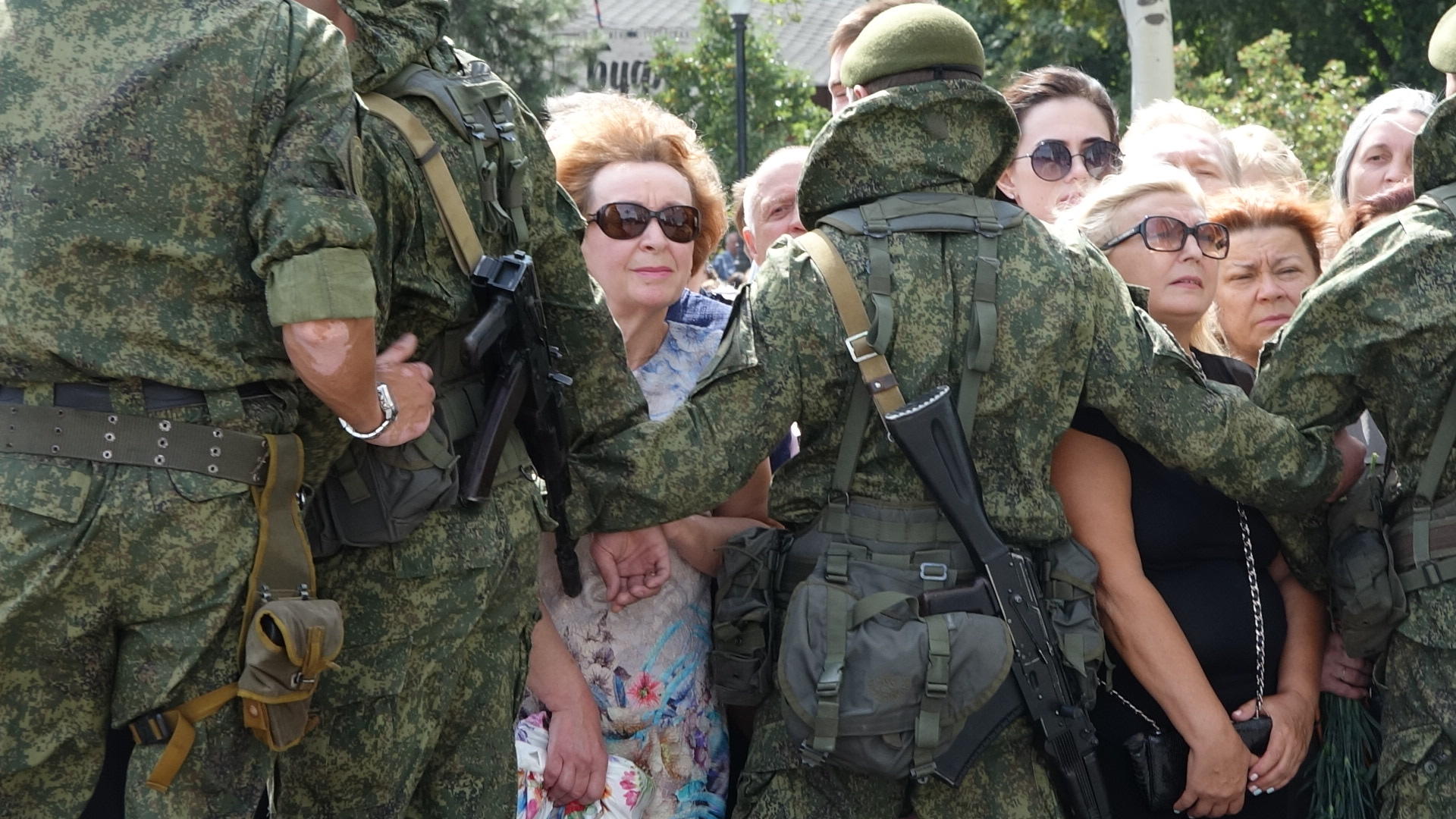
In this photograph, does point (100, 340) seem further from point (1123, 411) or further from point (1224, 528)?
point (1224, 528)

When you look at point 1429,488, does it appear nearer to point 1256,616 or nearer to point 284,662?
point 1256,616

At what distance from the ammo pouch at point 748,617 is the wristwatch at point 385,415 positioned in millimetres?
978

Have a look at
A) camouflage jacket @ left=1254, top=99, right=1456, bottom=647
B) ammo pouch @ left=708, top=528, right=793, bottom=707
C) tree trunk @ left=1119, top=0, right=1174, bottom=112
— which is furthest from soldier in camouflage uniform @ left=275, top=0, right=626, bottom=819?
tree trunk @ left=1119, top=0, right=1174, bottom=112

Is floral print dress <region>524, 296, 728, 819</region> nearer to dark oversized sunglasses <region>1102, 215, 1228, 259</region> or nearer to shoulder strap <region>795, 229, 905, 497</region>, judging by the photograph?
shoulder strap <region>795, 229, 905, 497</region>

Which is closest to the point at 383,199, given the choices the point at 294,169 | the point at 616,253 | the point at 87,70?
the point at 294,169

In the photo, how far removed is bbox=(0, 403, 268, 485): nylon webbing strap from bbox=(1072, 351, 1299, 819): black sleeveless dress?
6.38 feet

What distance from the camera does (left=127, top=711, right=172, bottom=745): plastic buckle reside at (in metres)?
2.52

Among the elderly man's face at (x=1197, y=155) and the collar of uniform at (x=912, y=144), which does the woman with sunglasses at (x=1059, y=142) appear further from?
the collar of uniform at (x=912, y=144)

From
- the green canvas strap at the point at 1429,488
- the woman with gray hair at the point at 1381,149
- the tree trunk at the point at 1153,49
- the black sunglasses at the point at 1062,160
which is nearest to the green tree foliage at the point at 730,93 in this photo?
the tree trunk at the point at 1153,49

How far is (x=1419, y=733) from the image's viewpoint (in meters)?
3.31

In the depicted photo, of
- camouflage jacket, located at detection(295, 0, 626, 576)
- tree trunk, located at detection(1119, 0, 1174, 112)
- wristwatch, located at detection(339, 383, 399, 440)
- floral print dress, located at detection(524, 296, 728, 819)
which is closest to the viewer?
wristwatch, located at detection(339, 383, 399, 440)

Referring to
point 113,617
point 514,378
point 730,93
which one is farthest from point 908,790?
point 730,93

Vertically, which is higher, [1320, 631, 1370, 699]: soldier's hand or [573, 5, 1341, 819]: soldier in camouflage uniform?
[573, 5, 1341, 819]: soldier in camouflage uniform

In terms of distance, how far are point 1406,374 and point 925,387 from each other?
105cm
